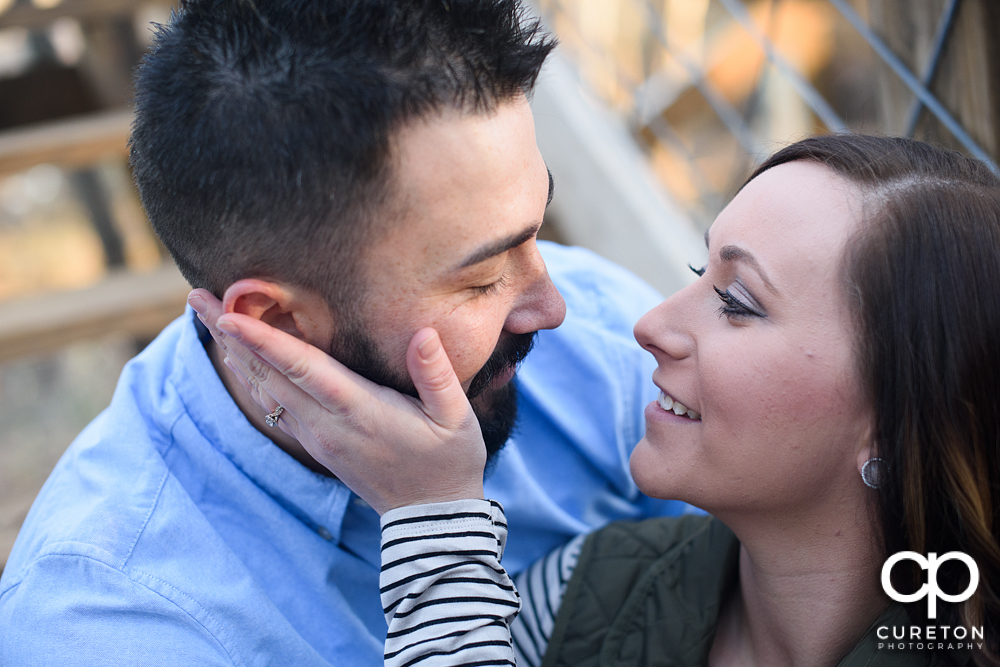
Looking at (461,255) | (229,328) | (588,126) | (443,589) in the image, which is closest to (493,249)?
(461,255)

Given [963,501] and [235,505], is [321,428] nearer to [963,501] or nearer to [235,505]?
[235,505]

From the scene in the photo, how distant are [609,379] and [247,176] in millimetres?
890

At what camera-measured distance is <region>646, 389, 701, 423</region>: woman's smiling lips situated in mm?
1244

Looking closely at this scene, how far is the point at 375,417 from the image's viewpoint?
3.88 ft

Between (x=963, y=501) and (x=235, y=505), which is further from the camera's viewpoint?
(x=235, y=505)

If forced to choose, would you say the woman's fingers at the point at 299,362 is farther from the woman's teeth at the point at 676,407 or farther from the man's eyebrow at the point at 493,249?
the woman's teeth at the point at 676,407

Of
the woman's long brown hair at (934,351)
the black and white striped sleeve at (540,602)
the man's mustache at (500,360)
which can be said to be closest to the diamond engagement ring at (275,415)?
the man's mustache at (500,360)

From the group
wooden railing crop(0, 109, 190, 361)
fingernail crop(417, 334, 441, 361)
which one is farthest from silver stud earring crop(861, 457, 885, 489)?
wooden railing crop(0, 109, 190, 361)

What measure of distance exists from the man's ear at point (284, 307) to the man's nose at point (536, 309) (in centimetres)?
32

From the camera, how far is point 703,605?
1.35 m

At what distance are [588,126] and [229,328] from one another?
1658 mm

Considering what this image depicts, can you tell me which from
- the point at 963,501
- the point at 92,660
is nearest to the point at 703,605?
the point at 963,501

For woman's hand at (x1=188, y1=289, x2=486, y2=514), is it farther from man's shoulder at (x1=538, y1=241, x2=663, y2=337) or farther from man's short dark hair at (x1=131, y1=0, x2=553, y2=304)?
man's shoulder at (x1=538, y1=241, x2=663, y2=337)

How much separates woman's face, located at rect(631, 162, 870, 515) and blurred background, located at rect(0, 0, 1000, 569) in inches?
11.4
